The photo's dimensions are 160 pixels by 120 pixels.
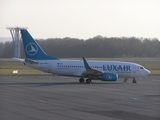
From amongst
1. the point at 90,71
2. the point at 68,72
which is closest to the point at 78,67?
the point at 68,72

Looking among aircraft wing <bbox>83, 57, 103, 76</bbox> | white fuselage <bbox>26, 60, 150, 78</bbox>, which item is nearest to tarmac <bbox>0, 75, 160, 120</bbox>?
aircraft wing <bbox>83, 57, 103, 76</bbox>

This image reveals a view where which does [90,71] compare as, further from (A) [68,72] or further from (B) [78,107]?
(B) [78,107]

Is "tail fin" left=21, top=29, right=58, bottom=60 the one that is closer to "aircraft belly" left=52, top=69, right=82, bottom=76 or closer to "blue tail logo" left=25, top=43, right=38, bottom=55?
"blue tail logo" left=25, top=43, right=38, bottom=55

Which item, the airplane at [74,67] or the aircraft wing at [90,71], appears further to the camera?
the airplane at [74,67]

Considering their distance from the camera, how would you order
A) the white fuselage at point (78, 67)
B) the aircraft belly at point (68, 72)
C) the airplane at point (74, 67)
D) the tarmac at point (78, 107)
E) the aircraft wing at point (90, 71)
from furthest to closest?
the aircraft belly at point (68, 72)
the white fuselage at point (78, 67)
the airplane at point (74, 67)
the aircraft wing at point (90, 71)
the tarmac at point (78, 107)

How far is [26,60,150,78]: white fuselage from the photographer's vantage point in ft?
138

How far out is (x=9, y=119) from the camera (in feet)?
59.5

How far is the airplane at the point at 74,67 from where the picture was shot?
41.5 meters

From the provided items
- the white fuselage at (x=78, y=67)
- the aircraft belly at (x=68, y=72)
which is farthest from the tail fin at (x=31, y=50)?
the aircraft belly at (x=68, y=72)

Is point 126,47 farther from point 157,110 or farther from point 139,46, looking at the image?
point 157,110

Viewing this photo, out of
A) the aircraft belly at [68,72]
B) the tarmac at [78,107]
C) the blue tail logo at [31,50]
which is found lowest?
the tarmac at [78,107]

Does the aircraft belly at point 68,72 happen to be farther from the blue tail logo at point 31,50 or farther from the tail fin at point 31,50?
the blue tail logo at point 31,50

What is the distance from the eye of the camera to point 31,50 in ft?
140

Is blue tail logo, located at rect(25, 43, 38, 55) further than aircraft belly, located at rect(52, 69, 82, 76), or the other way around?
blue tail logo, located at rect(25, 43, 38, 55)
